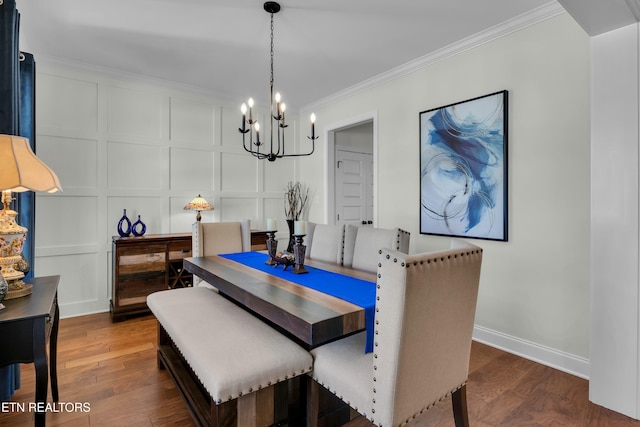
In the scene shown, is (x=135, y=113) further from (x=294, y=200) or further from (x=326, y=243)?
(x=326, y=243)

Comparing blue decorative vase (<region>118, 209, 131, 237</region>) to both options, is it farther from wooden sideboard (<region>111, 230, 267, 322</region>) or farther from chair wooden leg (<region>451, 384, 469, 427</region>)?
chair wooden leg (<region>451, 384, 469, 427</region>)

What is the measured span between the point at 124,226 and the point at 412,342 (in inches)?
135

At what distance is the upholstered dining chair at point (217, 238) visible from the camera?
2.91 metres

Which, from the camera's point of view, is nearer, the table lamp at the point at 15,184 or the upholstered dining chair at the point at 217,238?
the table lamp at the point at 15,184

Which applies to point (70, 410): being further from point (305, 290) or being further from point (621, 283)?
point (621, 283)

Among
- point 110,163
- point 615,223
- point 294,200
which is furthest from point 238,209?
point 615,223

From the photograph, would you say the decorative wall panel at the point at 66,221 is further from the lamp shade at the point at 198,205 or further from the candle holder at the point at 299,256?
the candle holder at the point at 299,256

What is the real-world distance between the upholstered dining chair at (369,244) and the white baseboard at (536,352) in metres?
1.25

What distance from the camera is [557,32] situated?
241 centimetres

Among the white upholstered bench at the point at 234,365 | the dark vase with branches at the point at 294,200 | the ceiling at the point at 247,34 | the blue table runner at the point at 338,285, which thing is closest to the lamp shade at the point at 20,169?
the white upholstered bench at the point at 234,365

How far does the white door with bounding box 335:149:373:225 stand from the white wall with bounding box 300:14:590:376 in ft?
6.37

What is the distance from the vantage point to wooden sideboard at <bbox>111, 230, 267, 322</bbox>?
3.32 metres

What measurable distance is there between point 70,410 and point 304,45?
317 centimetres

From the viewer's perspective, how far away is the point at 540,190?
2510 mm
